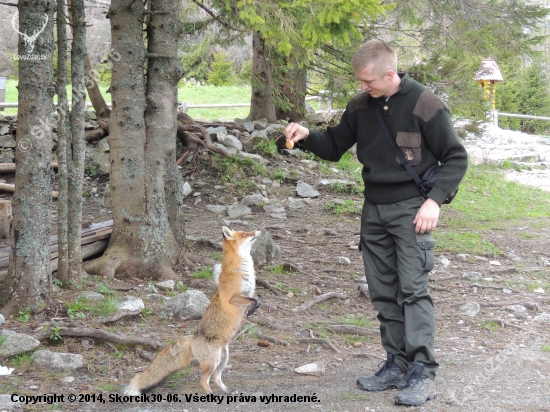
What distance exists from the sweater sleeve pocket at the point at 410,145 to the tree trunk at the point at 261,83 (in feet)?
32.2

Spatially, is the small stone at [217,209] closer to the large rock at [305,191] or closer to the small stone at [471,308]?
the large rock at [305,191]

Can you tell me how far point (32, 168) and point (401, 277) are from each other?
317cm

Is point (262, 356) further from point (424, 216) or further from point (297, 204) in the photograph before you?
point (297, 204)

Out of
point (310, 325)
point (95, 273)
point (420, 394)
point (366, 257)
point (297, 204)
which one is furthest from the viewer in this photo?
point (297, 204)

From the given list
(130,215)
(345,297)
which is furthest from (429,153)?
(130,215)

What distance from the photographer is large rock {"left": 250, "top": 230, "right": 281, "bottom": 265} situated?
792 cm

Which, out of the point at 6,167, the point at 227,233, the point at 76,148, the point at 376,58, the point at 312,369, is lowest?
the point at 312,369

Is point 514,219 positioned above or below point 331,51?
below

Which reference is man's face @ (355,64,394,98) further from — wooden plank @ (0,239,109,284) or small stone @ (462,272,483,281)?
small stone @ (462,272,483,281)

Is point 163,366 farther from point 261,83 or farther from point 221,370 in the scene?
point 261,83

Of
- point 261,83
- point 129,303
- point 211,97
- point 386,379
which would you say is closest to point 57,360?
point 129,303

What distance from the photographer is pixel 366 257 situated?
14.6ft

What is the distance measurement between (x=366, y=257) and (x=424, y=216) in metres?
0.64

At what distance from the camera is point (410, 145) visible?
410 centimetres
